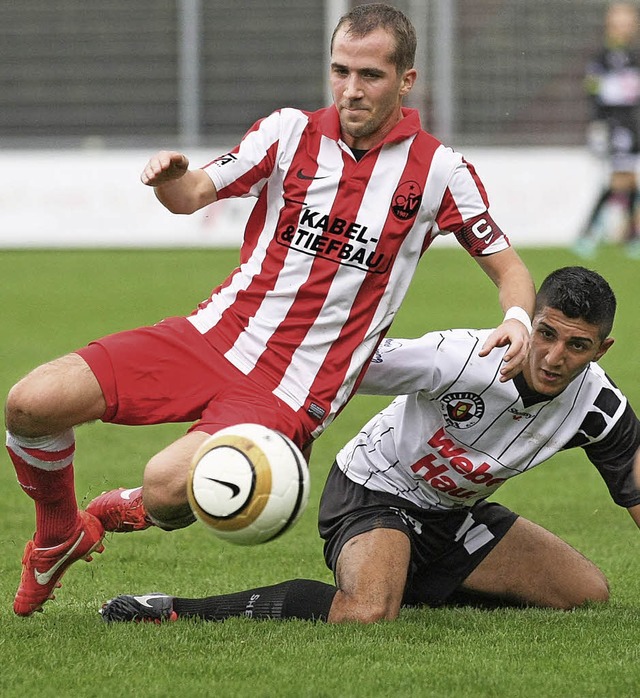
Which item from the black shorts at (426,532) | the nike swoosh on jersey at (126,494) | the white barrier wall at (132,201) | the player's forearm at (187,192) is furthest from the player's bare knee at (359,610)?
the white barrier wall at (132,201)

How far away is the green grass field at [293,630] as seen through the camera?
394 cm

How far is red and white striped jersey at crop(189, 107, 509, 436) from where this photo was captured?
469cm

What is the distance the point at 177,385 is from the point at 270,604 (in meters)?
0.87

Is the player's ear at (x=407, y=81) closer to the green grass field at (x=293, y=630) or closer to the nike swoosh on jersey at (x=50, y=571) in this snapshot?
the green grass field at (x=293, y=630)

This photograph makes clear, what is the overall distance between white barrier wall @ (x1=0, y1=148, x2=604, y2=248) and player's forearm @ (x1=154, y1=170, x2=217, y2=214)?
15.4m

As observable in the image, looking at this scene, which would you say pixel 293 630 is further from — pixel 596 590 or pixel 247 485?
pixel 596 590

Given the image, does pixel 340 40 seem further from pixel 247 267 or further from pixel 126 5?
pixel 126 5

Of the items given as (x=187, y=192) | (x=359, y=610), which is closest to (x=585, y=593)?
(x=359, y=610)

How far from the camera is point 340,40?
4.58 meters

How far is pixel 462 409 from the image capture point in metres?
5.05

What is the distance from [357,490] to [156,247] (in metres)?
15.5

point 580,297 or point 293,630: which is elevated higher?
point 580,297

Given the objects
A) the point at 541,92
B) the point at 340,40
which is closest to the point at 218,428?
the point at 340,40

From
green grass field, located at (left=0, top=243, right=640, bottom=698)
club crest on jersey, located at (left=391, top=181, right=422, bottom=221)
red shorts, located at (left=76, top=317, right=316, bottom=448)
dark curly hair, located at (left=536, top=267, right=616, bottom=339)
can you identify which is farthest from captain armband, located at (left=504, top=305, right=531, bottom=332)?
green grass field, located at (left=0, top=243, right=640, bottom=698)
